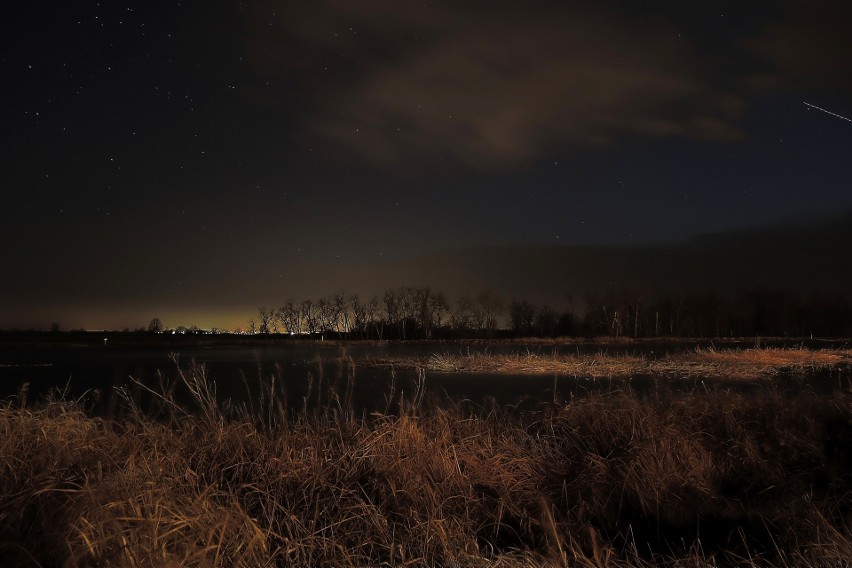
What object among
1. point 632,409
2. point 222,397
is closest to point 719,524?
point 632,409

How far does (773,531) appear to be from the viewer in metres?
6.00

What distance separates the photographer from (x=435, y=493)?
6504 mm

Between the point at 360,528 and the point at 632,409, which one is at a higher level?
the point at 632,409

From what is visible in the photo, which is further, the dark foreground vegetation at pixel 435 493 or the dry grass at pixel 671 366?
the dry grass at pixel 671 366

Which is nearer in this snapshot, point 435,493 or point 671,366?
point 435,493

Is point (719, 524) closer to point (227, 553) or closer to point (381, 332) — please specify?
point (227, 553)

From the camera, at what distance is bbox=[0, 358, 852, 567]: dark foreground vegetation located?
4.85 m

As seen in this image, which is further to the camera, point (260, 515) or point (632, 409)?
point (632, 409)

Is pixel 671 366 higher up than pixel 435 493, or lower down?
lower down

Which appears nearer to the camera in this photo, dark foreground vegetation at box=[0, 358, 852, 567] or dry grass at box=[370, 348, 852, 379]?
dark foreground vegetation at box=[0, 358, 852, 567]

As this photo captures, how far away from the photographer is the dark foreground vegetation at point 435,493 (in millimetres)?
4848

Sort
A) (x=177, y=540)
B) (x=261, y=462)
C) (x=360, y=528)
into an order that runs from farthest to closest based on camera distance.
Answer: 1. (x=261, y=462)
2. (x=360, y=528)
3. (x=177, y=540)

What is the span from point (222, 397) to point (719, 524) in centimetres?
1982

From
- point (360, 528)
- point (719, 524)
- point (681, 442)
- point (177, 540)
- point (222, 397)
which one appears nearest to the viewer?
point (177, 540)
